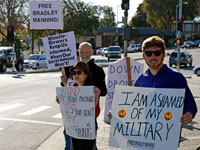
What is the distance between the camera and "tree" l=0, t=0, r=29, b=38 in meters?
41.1

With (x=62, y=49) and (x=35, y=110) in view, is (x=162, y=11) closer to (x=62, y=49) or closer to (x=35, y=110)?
(x=35, y=110)

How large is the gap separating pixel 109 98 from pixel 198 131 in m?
2.03

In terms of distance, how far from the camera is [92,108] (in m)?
4.17

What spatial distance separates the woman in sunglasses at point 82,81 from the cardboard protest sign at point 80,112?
0.12 m

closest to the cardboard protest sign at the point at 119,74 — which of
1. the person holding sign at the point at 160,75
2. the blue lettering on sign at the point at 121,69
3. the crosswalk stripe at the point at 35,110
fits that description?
the blue lettering on sign at the point at 121,69

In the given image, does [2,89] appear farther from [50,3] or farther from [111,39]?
[111,39]

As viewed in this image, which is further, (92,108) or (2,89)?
(2,89)

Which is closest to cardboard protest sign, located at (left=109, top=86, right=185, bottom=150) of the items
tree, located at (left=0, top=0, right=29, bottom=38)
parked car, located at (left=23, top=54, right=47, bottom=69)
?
parked car, located at (left=23, top=54, right=47, bottom=69)

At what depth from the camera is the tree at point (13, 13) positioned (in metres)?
41.1

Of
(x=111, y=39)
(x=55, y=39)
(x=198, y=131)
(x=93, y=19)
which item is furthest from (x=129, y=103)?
(x=111, y=39)

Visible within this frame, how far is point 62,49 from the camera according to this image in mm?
5320

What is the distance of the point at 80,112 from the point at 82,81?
430mm

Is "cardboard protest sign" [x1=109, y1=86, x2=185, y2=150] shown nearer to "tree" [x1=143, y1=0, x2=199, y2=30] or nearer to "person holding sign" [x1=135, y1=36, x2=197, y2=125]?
"person holding sign" [x1=135, y1=36, x2=197, y2=125]

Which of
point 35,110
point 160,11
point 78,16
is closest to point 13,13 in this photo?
point 78,16
